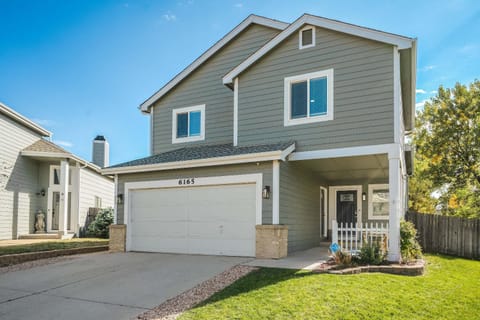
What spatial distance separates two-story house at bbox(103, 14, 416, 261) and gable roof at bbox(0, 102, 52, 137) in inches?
278

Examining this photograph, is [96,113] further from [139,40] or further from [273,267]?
[273,267]

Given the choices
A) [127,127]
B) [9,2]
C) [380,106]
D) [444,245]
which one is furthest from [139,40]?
[444,245]

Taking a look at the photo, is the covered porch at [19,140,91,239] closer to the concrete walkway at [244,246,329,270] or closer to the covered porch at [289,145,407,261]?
the covered porch at [289,145,407,261]

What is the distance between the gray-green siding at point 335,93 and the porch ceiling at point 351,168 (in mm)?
872

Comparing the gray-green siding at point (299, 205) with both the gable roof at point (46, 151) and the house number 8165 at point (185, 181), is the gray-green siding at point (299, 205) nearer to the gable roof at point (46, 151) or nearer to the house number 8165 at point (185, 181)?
the house number 8165 at point (185, 181)

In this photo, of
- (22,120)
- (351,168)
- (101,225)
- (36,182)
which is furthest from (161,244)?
(22,120)

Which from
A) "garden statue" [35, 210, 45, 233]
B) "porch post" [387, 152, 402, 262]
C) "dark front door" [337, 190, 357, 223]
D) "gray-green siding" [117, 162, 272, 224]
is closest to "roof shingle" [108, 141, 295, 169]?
"gray-green siding" [117, 162, 272, 224]

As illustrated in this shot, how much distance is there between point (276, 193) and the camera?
1043cm

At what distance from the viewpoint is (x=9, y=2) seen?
46.3 feet

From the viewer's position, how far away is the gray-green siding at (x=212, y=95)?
14086 millimetres

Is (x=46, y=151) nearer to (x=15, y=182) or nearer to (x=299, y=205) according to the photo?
(x=15, y=182)

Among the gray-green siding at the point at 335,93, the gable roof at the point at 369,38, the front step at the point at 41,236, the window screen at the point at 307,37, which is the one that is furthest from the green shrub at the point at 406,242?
the front step at the point at 41,236

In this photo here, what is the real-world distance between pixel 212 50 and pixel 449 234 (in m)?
11.2

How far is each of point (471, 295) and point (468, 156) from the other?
18691mm
